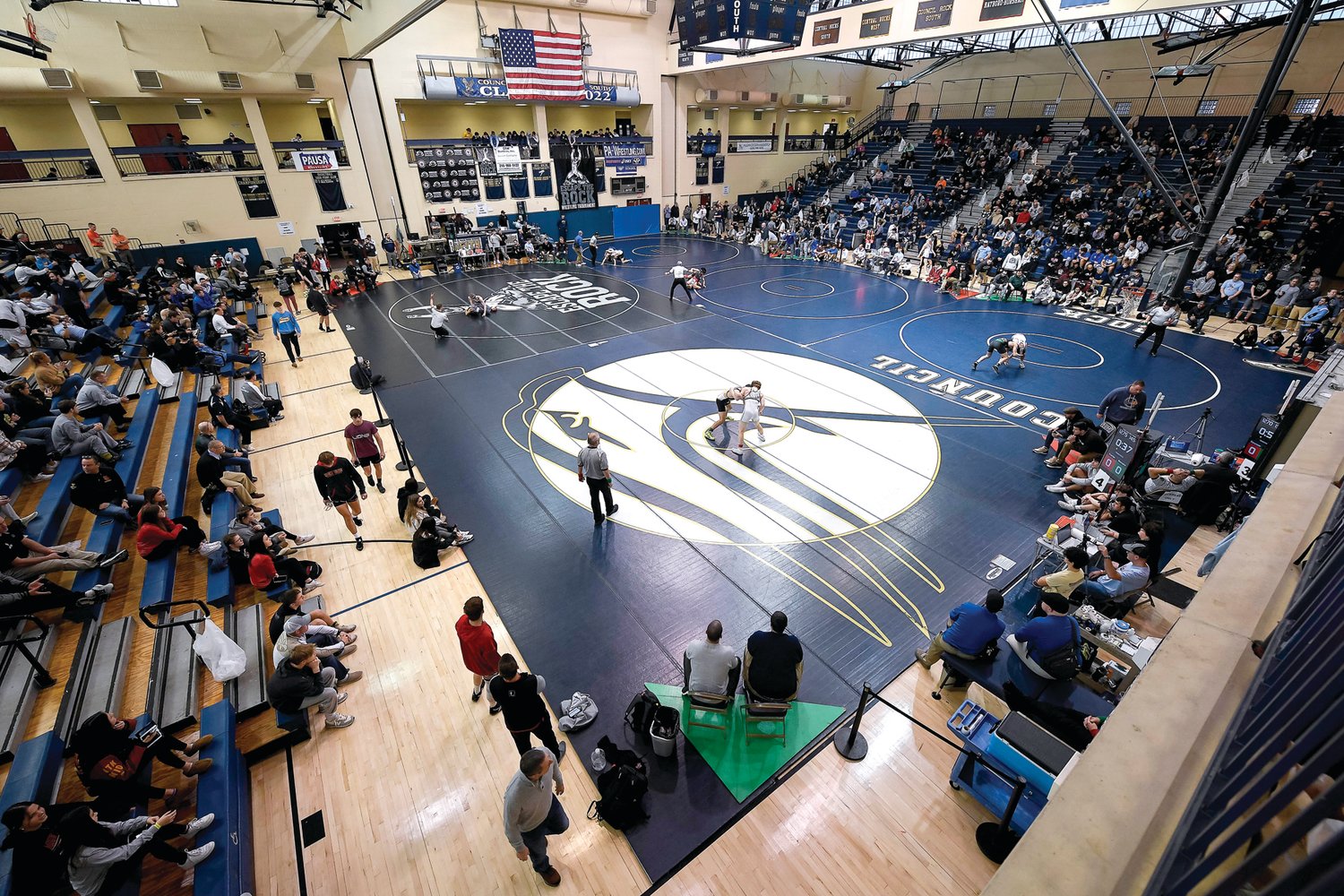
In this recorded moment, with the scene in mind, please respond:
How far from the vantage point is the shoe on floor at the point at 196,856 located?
185 inches

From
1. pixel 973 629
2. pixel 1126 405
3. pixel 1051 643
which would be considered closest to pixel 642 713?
pixel 973 629

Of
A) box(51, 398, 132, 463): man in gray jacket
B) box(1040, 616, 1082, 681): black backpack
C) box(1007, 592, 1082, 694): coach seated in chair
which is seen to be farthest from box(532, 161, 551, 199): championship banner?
box(1040, 616, 1082, 681): black backpack

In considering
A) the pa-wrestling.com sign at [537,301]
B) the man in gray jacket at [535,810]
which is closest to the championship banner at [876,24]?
the pa-wrestling.com sign at [537,301]

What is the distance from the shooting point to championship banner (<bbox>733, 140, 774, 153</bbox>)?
127 ft

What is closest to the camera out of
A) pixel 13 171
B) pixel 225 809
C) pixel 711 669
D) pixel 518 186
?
pixel 225 809

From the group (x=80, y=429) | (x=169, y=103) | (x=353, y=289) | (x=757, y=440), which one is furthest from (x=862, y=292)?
(x=169, y=103)

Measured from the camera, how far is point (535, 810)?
4359 mm

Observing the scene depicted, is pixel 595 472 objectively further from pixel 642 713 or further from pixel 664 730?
pixel 664 730

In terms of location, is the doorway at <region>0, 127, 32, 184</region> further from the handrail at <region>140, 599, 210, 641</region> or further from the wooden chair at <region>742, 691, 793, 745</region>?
the wooden chair at <region>742, 691, 793, 745</region>

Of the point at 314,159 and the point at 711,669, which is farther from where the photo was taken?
the point at 314,159

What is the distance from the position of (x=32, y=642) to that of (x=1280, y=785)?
1012cm

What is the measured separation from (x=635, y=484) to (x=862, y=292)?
16.2m

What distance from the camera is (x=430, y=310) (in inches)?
829

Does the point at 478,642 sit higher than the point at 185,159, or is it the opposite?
the point at 185,159
